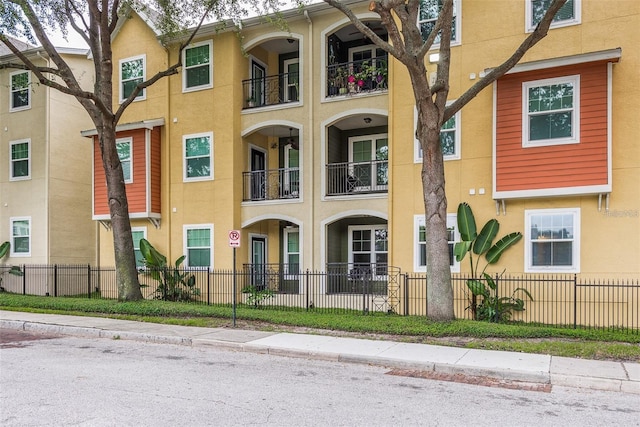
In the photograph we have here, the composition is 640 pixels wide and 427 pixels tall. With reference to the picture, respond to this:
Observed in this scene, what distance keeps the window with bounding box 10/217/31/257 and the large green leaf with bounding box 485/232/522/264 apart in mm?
18176

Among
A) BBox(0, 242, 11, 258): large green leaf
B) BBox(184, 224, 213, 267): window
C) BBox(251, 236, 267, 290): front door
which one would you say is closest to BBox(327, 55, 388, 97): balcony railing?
BBox(251, 236, 267, 290): front door

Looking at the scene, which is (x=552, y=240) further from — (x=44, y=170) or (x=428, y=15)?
(x=44, y=170)

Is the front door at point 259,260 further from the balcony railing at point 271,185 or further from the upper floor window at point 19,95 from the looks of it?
the upper floor window at point 19,95

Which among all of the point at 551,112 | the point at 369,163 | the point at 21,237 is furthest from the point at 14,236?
the point at 551,112

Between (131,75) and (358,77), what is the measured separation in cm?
914

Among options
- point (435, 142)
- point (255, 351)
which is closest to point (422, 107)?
point (435, 142)

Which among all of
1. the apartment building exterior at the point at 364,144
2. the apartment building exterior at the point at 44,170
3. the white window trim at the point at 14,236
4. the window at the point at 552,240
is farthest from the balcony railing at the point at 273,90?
the white window trim at the point at 14,236

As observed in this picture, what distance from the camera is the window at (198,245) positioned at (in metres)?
17.9

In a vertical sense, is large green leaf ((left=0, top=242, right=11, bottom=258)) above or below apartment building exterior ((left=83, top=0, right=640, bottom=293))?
below

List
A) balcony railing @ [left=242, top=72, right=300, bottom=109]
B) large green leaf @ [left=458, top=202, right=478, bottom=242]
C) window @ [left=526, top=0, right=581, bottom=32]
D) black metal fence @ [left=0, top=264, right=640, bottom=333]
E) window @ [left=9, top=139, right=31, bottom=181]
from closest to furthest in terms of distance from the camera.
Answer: black metal fence @ [left=0, top=264, right=640, bottom=333] → window @ [left=526, top=0, right=581, bottom=32] → large green leaf @ [left=458, top=202, right=478, bottom=242] → balcony railing @ [left=242, top=72, right=300, bottom=109] → window @ [left=9, top=139, right=31, bottom=181]

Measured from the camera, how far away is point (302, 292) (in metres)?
16.6

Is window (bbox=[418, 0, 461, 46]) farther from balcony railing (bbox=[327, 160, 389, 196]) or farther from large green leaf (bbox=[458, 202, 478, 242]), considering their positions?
large green leaf (bbox=[458, 202, 478, 242])

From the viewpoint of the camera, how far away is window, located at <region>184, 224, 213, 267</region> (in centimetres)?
1792

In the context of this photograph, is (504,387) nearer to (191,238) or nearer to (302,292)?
(302,292)
